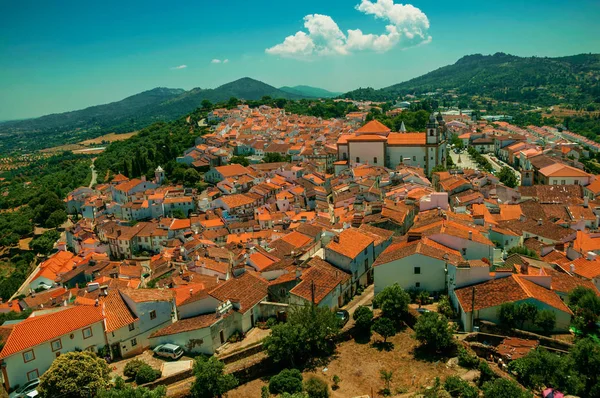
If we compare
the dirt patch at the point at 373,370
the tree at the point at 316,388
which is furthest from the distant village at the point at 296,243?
the tree at the point at 316,388

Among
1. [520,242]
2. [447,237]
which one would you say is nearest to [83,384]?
[447,237]

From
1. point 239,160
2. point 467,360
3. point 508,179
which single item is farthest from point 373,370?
point 239,160

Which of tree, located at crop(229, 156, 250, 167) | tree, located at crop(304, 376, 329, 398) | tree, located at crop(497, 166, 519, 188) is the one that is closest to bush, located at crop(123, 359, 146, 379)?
tree, located at crop(304, 376, 329, 398)

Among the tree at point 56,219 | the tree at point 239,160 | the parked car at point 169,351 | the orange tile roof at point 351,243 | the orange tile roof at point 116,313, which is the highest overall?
the tree at point 239,160

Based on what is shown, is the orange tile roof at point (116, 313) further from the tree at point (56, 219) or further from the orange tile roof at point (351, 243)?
the tree at point (56, 219)

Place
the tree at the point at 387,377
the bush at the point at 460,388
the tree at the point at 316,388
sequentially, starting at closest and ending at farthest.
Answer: the bush at the point at 460,388 → the tree at the point at 316,388 → the tree at the point at 387,377

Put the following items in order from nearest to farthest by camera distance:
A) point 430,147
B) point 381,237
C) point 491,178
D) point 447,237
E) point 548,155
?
point 447,237 < point 381,237 < point 491,178 < point 430,147 < point 548,155

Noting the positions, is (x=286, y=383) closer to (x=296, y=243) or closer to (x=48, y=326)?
(x=48, y=326)

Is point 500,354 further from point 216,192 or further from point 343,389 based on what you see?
point 216,192
